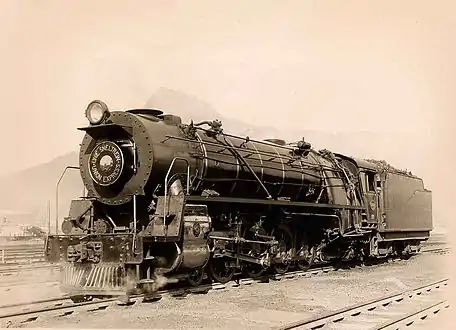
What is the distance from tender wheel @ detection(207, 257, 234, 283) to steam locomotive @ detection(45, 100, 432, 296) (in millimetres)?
13

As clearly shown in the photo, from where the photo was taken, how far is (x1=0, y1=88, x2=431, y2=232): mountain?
16.2 ft

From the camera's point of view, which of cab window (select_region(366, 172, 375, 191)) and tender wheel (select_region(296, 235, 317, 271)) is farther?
cab window (select_region(366, 172, 375, 191))

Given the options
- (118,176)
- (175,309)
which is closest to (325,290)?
(175,309)

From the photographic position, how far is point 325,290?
5.84 metres

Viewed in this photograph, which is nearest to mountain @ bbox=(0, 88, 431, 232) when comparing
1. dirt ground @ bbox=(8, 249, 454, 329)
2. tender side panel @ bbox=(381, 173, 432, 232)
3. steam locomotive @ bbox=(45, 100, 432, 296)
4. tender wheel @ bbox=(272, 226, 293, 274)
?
steam locomotive @ bbox=(45, 100, 432, 296)

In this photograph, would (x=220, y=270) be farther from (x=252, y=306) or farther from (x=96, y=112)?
(x=96, y=112)

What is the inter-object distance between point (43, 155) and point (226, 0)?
6.66ft

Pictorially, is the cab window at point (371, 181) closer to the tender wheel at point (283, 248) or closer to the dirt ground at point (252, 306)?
the tender wheel at point (283, 248)

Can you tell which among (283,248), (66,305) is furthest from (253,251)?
(66,305)

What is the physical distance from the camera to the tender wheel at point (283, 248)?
7113 mm

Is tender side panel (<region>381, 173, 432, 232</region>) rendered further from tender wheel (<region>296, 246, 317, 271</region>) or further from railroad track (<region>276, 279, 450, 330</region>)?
railroad track (<region>276, 279, 450, 330</region>)

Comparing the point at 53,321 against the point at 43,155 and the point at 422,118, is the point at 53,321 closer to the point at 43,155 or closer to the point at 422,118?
the point at 43,155

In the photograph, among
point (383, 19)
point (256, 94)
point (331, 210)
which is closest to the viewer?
point (383, 19)

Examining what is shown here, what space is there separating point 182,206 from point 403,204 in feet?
16.5
